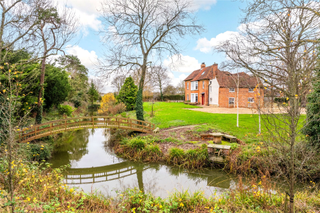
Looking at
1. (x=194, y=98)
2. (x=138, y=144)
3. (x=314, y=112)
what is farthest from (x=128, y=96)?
(x=314, y=112)

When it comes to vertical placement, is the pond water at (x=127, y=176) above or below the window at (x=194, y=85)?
below

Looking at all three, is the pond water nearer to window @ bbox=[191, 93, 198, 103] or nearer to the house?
the house

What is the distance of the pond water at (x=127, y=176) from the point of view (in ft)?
24.0

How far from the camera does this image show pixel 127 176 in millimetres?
8828

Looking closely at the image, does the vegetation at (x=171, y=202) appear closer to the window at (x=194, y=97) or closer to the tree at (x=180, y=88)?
the window at (x=194, y=97)

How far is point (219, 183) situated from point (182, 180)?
1.60 meters

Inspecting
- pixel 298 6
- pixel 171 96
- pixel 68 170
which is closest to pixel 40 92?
pixel 68 170

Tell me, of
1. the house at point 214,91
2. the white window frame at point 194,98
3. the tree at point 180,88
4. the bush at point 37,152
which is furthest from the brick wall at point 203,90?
the bush at point 37,152

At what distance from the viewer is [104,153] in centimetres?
1201

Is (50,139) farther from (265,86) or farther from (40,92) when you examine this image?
(265,86)

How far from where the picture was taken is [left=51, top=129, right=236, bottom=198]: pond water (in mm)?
7309

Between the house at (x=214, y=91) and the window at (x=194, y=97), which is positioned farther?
the window at (x=194, y=97)

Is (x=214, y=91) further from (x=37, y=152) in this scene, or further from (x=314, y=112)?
(x=37, y=152)

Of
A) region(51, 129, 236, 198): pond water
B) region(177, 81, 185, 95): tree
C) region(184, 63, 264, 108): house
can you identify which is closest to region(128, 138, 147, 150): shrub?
region(51, 129, 236, 198): pond water
